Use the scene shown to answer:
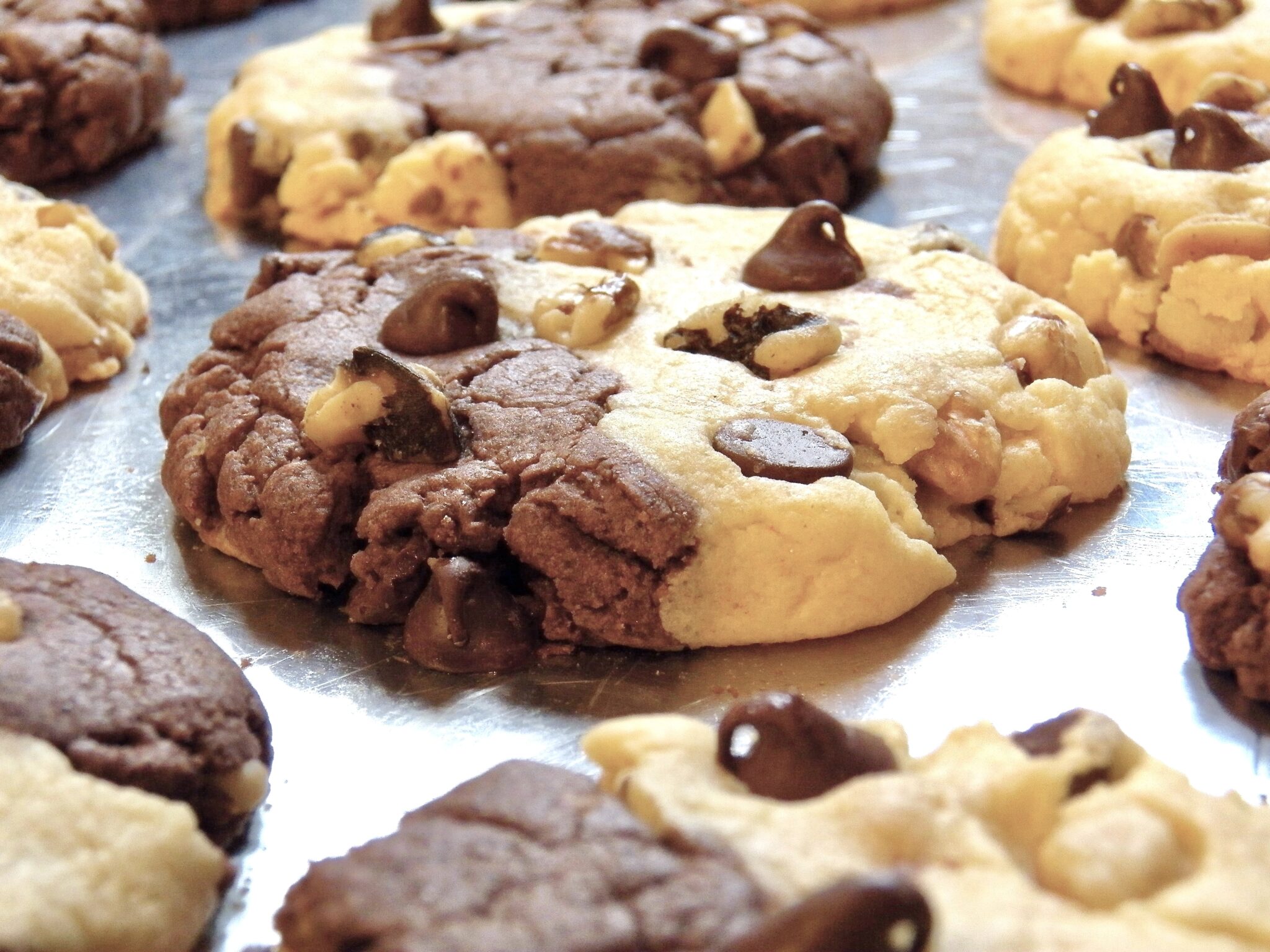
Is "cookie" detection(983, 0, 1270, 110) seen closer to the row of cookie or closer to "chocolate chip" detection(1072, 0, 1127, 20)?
A: "chocolate chip" detection(1072, 0, 1127, 20)

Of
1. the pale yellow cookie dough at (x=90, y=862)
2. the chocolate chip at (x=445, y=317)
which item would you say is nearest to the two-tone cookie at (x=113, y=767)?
the pale yellow cookie dough at (x=90, y=862)

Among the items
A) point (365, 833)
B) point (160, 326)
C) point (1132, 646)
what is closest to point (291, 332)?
point (160, 326)

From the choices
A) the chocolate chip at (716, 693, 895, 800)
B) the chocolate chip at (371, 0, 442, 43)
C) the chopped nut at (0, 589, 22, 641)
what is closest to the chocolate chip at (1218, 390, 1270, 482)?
the chocolate chip at (716, 693, 895, 800)

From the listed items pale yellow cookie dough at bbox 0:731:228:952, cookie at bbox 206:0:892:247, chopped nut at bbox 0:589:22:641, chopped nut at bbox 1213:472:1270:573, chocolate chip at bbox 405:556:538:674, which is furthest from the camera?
cookie at bbox 206:0:892:247

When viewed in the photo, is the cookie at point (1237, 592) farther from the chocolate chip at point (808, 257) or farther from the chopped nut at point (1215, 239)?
the chocolate chip at point (808, 257)

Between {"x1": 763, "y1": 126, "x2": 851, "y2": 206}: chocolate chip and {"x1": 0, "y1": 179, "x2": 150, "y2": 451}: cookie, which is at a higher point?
{"x1": 763, "y1": 126, "x2": 851, "y2": 206}: chocolate chip

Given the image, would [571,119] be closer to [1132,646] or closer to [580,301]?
[580,301]
